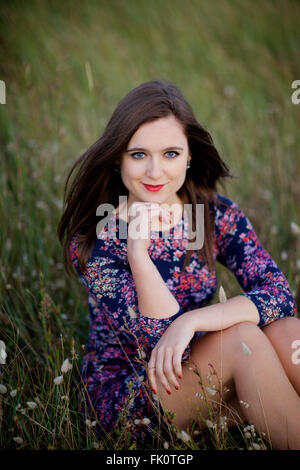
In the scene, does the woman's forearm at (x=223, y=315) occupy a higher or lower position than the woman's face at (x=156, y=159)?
lower

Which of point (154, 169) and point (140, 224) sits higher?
point (154, 169)

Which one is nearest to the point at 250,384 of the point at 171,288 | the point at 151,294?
the point at 151,294

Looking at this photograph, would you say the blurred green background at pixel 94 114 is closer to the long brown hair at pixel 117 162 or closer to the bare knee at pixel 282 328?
the long brown hair at pixel 117 162

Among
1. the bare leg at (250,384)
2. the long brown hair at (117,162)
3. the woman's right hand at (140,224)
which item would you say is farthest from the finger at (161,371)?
the long brown hair at (117,162)

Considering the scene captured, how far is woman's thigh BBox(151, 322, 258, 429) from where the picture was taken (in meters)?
1.65

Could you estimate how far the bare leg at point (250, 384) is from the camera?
1546mm

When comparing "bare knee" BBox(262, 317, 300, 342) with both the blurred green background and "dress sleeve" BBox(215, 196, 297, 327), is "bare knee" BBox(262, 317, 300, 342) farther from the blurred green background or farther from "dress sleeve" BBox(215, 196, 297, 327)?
the blurred green background

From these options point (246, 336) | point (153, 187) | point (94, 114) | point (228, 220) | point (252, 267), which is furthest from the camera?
point (94, 114)

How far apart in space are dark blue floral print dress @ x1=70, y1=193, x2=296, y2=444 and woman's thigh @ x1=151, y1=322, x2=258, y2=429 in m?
0.07

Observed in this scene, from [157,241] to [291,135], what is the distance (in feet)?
7.66

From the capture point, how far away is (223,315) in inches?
66.0

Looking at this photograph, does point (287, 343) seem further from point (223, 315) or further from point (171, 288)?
point (171, 288)

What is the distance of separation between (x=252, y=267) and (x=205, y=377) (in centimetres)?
56
